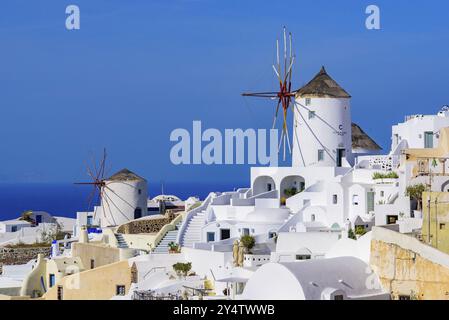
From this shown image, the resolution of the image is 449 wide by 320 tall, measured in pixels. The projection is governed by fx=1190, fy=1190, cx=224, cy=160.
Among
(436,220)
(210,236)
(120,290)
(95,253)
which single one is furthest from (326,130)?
(436,220)

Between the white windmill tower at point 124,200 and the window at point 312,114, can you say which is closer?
the window at point 312,114

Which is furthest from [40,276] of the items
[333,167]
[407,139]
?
[407,139]

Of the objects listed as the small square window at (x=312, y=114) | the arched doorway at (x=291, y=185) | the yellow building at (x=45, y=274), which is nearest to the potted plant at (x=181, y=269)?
the yellow building at (x=45, y=274)

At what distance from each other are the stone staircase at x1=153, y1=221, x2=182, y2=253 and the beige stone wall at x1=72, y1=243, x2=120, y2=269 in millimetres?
1294

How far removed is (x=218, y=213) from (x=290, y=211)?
261 centimetres

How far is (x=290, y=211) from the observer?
3653 cm

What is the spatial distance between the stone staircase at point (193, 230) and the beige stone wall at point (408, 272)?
9.99m

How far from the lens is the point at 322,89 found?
3966 centimetres

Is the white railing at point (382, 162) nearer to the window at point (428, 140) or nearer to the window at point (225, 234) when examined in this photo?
the window at point (428, 140)

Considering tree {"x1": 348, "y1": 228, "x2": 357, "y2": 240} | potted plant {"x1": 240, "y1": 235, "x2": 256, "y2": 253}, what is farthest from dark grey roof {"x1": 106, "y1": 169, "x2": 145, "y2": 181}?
tree {"x1": 348, "y1": 228, "x2": 357, "y2": 240}

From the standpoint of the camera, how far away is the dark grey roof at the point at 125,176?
44531 millimetres

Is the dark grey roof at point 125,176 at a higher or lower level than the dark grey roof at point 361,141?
lower

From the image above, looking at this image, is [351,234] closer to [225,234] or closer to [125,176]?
[225,234]

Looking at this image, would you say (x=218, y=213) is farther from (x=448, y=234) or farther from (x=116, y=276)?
(x=448, y=234)
